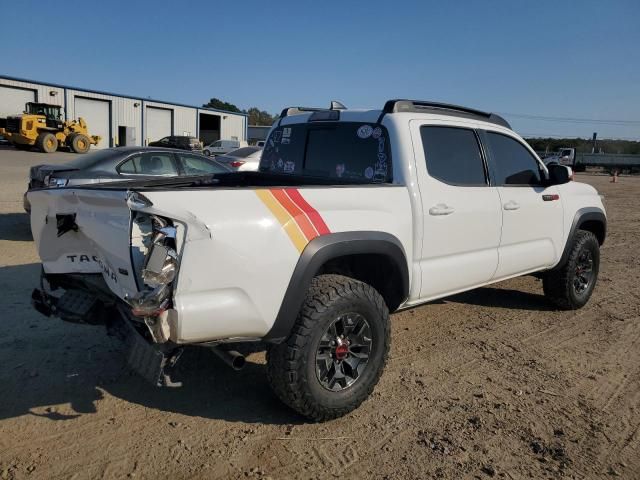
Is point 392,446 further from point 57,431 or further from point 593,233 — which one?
point 593,233

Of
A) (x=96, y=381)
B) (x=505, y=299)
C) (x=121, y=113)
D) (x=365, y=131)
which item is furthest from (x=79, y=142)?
(x=365, y=131)

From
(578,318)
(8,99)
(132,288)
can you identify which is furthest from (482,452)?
(8,99)

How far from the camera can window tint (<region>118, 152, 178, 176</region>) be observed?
8812 millimetres

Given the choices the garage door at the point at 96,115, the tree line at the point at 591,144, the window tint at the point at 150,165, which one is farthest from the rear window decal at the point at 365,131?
the tree line at the point at 591,144

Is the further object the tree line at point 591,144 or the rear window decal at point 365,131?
the tree line at point 591,144

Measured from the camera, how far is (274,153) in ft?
16.2

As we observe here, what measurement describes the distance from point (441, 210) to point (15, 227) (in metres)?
8.50

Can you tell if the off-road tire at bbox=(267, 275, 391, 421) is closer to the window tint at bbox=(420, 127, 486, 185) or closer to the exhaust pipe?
the exhaust pipe

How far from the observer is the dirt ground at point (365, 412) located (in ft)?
9.42

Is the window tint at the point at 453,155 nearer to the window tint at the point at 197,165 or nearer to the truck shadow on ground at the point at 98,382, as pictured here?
the truck shadow on ground at the point at 98,382

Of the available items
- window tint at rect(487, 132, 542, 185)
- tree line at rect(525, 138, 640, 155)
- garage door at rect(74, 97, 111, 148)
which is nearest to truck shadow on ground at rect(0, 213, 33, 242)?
window tint at rect(487, 132, 542, 185)

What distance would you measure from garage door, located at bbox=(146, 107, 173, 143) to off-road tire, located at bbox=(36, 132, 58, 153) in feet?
54.7

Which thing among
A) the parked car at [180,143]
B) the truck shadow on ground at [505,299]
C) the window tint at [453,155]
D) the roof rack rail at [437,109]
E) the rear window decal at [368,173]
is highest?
the roof rack rail at [437,109]

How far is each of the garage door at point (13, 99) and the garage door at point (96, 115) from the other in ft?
13.2
